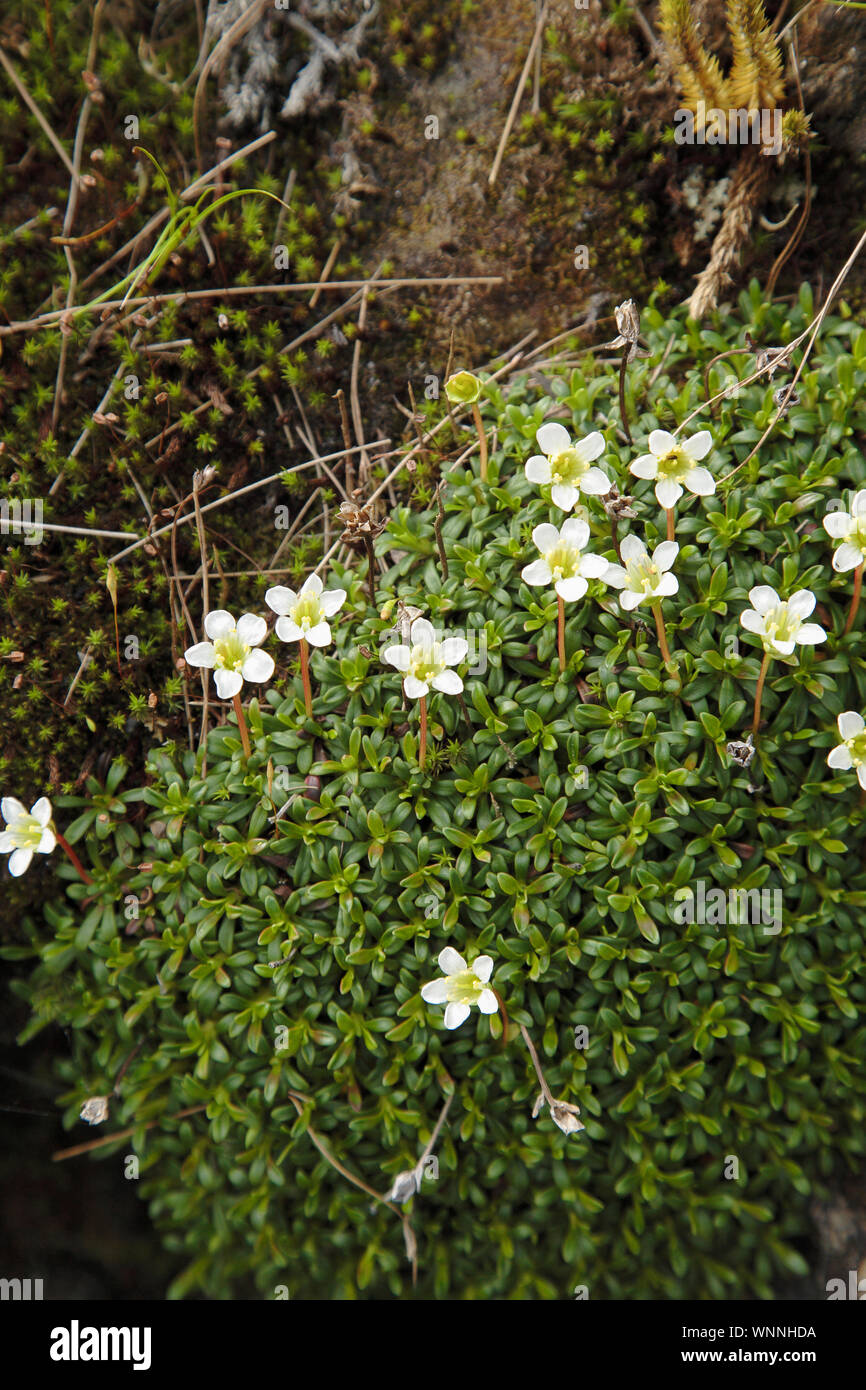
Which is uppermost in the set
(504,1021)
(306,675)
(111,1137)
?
(306,675)

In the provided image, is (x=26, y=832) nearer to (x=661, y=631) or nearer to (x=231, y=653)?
(x=231, y=653)

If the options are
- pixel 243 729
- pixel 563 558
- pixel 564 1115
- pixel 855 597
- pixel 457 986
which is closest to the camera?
pixel 564 1115

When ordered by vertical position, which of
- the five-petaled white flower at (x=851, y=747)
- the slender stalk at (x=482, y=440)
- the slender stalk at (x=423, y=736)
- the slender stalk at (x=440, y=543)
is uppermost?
the slender stalk at (x=482, y=440)

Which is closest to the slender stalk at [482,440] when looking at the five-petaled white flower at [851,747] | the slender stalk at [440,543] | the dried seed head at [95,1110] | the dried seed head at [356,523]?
the slender stalk at [440,543]

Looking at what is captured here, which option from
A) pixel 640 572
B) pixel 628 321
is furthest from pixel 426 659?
pixel 628 321

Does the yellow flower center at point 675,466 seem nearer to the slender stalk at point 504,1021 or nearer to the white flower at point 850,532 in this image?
the white flower at point 850,532

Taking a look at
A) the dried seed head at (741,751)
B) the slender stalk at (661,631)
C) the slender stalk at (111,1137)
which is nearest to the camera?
the dried seed head at (741,751)
